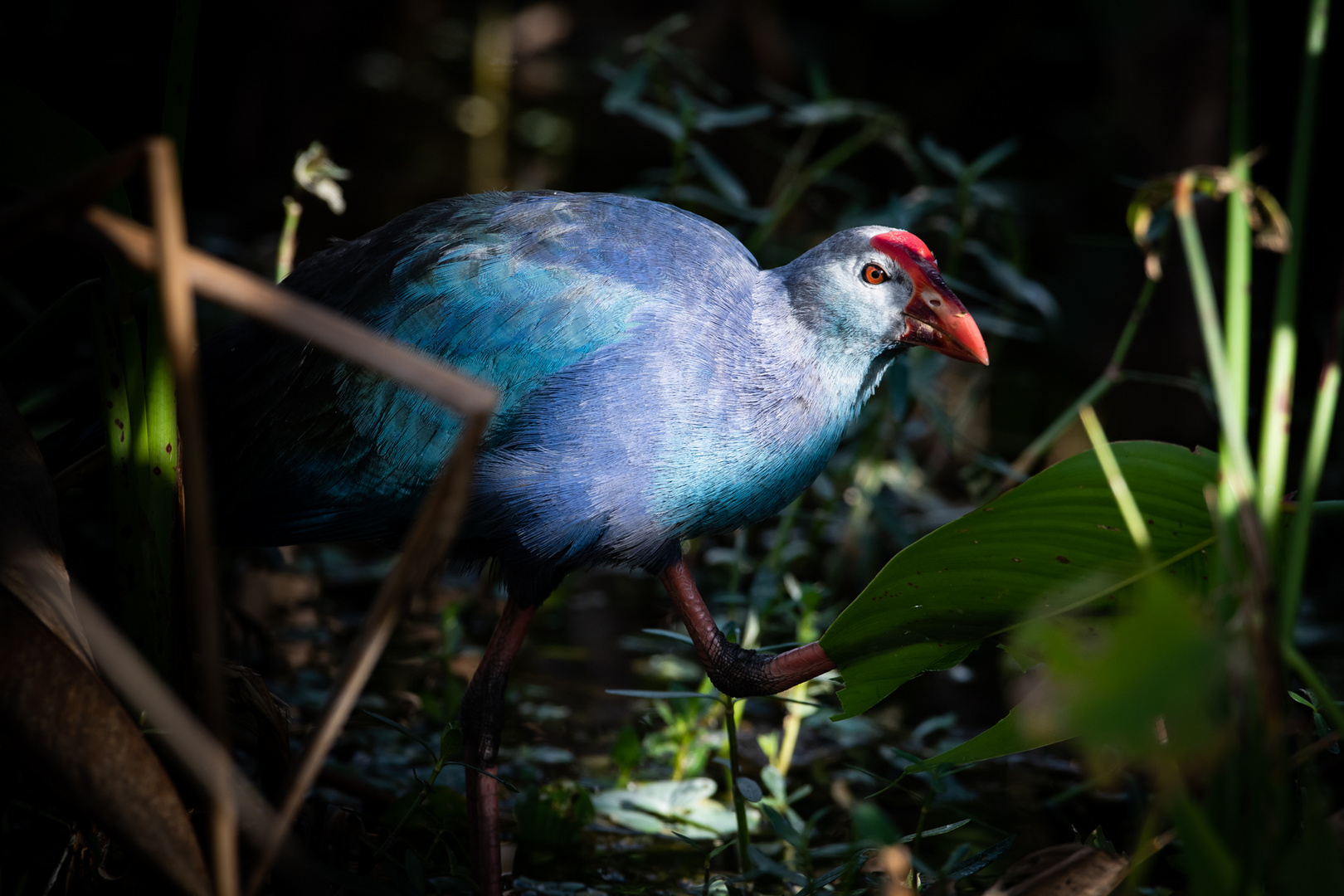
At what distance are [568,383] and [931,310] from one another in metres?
0.54

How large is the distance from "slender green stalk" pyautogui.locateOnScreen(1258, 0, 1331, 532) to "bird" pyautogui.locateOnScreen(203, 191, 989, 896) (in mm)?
642

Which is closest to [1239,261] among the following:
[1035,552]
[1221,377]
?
[1221,377]

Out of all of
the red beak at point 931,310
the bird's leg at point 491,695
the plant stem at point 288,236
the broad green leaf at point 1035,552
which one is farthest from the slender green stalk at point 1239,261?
the plant stem at point 288,236

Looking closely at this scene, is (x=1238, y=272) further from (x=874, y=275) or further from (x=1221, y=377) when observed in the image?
(x=874, y=275)

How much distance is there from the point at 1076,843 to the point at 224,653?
4.21 feet

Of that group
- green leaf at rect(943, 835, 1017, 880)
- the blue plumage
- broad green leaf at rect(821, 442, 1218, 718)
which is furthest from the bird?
green leaf at rect(943, 835, 1017, 880)

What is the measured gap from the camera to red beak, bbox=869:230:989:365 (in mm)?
1740

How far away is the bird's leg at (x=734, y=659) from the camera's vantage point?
1683 mm

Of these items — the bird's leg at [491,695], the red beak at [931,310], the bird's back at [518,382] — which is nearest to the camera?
the bird's back at [518,382]

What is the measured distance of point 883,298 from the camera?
69.2 inches

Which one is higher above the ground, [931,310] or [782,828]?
[931,310]

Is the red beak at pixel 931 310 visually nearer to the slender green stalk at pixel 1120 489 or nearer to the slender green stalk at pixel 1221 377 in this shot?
the slender green stalk at pixel 1120 489

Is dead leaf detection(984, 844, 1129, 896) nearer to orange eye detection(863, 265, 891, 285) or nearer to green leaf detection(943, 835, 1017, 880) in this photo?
green leaf detection(943, 835, 1017, 880)

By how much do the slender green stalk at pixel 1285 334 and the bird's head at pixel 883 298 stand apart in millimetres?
632
